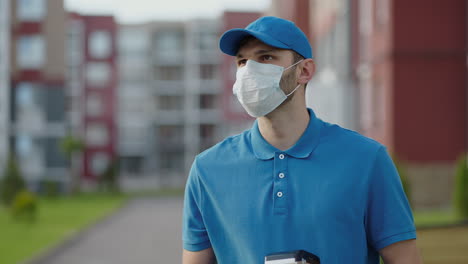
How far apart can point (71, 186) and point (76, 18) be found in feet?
84.4

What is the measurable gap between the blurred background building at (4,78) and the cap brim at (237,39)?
111 ft

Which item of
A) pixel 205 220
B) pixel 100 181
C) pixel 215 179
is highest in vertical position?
pixel 215 179

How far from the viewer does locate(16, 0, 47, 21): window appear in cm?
3528

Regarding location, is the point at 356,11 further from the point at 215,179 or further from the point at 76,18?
the point at 76,18

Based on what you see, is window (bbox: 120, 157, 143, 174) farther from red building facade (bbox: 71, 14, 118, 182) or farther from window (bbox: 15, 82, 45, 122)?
window (bbox: 15, 82, 45, 122)

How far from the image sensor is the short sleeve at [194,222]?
→ 2.49 m

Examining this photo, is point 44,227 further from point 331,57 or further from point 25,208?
point 331,57

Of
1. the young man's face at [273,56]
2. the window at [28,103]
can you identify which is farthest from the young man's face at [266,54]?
the window at [28,103]

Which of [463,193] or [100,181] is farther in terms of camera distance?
[100,181]

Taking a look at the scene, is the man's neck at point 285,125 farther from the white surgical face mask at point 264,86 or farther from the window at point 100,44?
the window at point 100,44

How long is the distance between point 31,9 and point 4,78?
391 centimetres

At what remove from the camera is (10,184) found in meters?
29.4

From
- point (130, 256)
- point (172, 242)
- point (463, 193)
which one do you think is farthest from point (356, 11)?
point (130, 256)

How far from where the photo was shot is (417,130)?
61.4 feet
